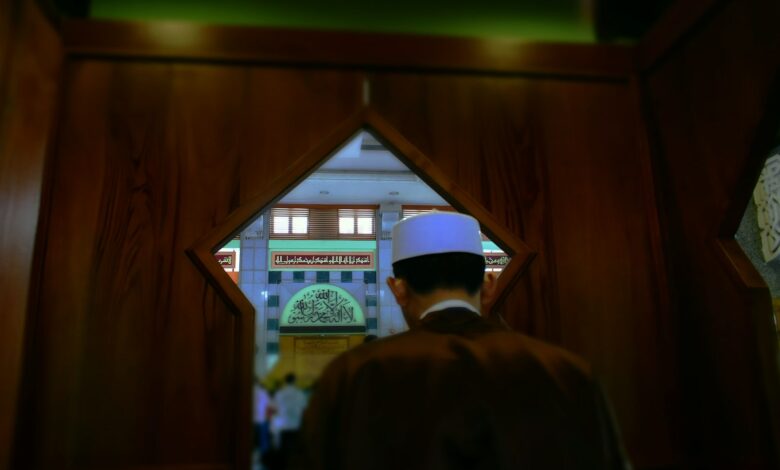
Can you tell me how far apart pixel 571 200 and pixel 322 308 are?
10.2 feet

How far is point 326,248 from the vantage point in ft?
20.3

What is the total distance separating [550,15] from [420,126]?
26.0 inches

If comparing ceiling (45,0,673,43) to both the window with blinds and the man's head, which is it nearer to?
the man's head

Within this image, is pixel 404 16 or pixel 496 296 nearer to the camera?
pixel 496 296

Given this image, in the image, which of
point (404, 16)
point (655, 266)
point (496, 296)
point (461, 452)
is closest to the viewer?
point (461, 452)

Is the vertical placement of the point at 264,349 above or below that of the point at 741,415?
above

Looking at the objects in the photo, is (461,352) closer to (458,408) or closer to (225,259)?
(458,408)

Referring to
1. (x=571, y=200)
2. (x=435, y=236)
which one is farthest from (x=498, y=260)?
(x=435, y=236)

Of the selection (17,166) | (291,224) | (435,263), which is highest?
(291,224)

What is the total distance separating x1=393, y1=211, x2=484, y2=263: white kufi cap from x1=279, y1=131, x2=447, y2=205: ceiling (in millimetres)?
1474

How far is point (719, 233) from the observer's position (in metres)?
1.50

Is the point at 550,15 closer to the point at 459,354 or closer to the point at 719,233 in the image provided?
the point at 719,233

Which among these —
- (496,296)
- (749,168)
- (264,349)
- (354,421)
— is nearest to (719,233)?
(749,168)

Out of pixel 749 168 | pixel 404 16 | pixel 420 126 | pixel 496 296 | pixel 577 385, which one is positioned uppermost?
pixel 404 16
